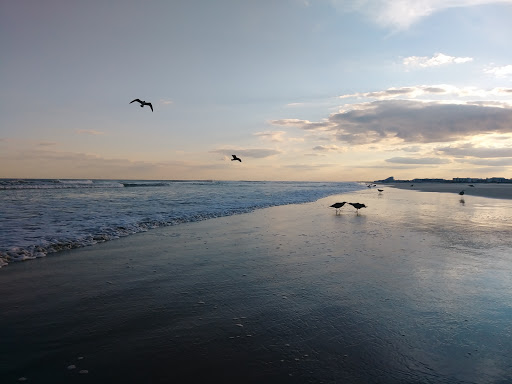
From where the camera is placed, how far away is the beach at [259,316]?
11.4 feet

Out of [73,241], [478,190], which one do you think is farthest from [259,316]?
[478,190]

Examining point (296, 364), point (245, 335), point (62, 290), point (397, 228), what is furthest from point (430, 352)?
point (397, 228)

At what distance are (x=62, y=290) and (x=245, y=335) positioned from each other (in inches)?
156

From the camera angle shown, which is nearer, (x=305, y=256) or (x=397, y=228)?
(x=305, y=256)

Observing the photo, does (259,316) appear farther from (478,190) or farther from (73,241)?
(478,190)

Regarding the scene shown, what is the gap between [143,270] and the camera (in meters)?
7.31

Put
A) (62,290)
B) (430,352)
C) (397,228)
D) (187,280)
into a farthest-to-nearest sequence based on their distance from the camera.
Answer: (397,228) < (187,280) < (62,290) < (430,352)

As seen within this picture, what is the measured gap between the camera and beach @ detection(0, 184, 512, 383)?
136 inches

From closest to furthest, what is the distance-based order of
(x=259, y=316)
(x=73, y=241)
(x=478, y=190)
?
(x=259, y=316), (x=73, y=241), (x=478, y=190)

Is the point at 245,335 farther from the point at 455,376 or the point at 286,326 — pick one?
the point at 455,376

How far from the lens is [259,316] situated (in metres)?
4.85

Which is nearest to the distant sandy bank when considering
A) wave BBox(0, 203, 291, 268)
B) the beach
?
the beach

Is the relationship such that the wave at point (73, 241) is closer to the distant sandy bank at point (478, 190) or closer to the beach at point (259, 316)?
the beach at point (259, 316)

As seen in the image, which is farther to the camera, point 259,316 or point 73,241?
point 73,241
